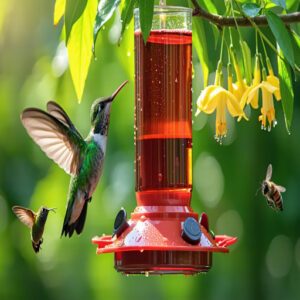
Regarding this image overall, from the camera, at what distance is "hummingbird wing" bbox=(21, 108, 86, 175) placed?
3998 mm

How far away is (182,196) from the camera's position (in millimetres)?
4141

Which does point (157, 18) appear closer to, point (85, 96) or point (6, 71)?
point (85, 96)

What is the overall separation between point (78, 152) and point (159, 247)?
2.29 ft

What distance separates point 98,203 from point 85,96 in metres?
0.72

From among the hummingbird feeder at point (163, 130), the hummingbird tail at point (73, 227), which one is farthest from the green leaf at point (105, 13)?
the hummingbird tail at point (73, 227)

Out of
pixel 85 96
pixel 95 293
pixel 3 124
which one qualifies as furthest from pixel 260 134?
pixel 3 124

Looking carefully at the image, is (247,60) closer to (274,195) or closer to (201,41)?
(201,41)

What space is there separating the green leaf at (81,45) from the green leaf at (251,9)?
Result: 50 centimetres

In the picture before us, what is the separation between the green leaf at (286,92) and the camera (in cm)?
381

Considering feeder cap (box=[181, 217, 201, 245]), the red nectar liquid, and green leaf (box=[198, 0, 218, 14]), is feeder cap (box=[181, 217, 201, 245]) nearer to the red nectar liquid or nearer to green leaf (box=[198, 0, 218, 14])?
the red nectar liquid

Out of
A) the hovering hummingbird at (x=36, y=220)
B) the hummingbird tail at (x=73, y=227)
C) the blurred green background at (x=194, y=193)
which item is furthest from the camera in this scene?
the blurred green background at (x=194, y=193)

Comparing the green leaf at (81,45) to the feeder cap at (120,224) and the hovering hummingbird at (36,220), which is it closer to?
the feeder cap at (120,224)

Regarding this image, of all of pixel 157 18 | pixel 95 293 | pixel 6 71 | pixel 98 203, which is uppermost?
pixel 6 71

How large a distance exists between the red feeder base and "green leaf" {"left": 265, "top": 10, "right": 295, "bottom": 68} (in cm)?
69
